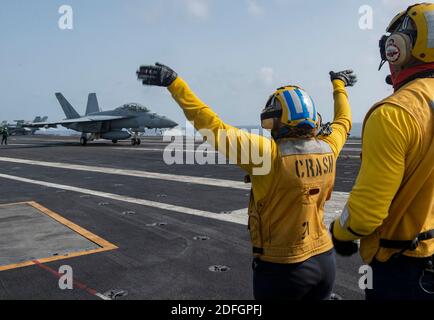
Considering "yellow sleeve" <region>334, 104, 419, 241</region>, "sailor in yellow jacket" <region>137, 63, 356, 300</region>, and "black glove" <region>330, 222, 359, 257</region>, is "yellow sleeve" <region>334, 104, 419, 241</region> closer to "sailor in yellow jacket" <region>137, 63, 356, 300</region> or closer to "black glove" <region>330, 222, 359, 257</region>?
"black glove" <region>330, 222, 359, 257</region>

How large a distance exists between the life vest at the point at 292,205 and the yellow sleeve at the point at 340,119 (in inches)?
19.6

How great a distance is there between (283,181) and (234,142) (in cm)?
42

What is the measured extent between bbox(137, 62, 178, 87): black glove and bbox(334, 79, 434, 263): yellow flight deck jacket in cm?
132

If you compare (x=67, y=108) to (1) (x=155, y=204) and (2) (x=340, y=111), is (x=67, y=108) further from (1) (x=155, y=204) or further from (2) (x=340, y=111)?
(2) (x=340, y=111)

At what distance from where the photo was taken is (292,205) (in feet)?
7.89

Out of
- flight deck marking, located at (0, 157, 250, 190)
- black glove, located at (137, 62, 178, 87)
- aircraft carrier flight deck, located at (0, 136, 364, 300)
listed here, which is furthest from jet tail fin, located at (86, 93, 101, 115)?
black glove, located at (137, 62, 178, 87)

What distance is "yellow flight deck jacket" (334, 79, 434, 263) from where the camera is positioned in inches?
72.5

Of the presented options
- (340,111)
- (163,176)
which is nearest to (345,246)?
(340,111)

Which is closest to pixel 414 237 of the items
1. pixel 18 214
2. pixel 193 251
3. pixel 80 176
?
pixel 193 251

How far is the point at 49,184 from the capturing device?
11.5 metres

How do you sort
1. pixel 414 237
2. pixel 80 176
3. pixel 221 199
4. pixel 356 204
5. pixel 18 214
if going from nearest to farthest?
pixel 356 204 < pixel 414 237 < pixel 18 214 < pixel 221 199 < pixel 80 176

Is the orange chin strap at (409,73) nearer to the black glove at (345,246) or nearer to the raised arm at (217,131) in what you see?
the raised arm at (217,131)
